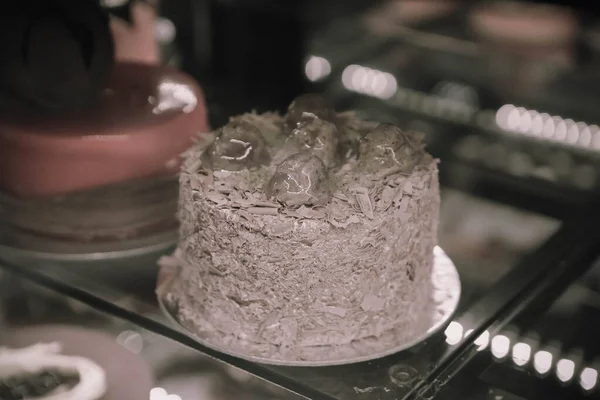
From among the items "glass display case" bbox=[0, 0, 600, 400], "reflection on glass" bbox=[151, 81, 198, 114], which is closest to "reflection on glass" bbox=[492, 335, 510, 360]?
"glass display case" bbox=[0, 0, 600, 400]

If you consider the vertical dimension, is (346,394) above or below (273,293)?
below

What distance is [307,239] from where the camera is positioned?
1.04 m

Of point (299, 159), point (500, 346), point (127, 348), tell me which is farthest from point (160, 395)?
point (500, 346)

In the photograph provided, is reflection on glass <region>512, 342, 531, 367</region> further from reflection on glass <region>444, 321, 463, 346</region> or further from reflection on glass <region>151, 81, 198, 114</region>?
reflection on glass <region>151, 81, 198, 114</region>

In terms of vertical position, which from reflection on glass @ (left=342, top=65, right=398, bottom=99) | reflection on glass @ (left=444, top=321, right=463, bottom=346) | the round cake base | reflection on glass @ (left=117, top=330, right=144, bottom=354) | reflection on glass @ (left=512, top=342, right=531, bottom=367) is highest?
the round cake base

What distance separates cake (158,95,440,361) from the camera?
3.44 ft

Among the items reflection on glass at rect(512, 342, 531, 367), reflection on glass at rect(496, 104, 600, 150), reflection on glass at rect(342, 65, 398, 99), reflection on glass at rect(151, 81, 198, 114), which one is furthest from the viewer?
reflection on glass at rect(342, 65, 398, 99)

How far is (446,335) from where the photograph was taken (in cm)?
117

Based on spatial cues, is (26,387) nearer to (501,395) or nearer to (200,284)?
(200,284)

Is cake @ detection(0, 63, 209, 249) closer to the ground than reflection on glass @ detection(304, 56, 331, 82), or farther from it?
farther from it

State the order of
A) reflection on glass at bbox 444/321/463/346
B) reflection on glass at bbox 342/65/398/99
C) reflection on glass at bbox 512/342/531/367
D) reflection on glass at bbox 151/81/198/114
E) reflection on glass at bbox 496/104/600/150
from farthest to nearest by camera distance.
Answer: reflection on glass at bbox 342/65/398/99
reflection on glass at bbox 496/104/600/150
reflection on glass at bbox 151/81/198/114
reflection on glass at bbox 512/342/531/367
reflection on glass at bbox 444/321/463/346

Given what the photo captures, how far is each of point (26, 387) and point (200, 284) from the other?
0.92ft

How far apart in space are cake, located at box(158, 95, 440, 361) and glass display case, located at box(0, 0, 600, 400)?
44mm

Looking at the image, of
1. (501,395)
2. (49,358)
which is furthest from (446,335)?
(49,358)
